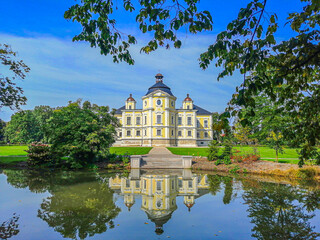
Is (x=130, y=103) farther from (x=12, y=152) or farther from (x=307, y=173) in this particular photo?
(x=307, y=173)

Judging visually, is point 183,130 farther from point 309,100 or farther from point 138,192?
point 309,100

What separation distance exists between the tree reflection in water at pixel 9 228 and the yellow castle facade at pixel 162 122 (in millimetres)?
35121

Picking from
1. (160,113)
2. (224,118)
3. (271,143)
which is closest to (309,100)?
(224,118)

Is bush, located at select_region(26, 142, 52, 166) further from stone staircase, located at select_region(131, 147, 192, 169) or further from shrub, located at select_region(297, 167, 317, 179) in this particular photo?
shrub, located at select_region(297, 167, 317, 179)

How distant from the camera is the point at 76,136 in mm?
19516

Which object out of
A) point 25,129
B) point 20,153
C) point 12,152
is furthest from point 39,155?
point 25,129

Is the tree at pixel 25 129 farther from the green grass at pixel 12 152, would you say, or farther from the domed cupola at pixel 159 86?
the domed cupola at pixel 159 86

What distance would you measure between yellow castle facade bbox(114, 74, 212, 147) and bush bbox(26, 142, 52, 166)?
904 inches

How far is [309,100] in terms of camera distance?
4.30m

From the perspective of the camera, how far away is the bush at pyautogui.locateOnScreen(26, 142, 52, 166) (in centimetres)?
2067

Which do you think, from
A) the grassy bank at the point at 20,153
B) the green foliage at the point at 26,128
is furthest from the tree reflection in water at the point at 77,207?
the green foliage at the point at 26,128

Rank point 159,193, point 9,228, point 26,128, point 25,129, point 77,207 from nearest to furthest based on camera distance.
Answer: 1. point 9,228
2. point 77,207
3. point 159,193
4. point 25,129
5. point 26,128

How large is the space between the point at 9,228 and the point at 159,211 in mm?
4764

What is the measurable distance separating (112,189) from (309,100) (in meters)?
10.4
